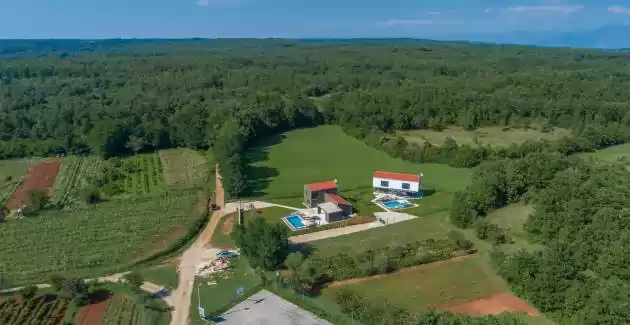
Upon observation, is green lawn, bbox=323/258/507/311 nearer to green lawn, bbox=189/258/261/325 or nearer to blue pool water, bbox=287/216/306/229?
green lawn, bbox=189/258/261/325

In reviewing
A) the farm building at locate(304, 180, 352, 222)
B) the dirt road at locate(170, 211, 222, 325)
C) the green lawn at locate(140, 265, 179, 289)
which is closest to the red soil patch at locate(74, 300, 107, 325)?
the green lawn at locate(140, 265, 179, 289)

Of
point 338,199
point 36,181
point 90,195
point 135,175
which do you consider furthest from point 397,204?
point 36,181

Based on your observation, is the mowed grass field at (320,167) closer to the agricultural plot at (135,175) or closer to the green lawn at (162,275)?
the agricultural plot at (135,175)

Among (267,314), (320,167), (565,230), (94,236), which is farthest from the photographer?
(320,167)

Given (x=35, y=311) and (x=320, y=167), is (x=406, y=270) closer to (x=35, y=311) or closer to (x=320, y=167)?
(x=35, y=311)

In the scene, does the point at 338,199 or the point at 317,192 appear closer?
the point at 338,199

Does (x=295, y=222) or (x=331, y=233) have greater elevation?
(x=295, y=222)
